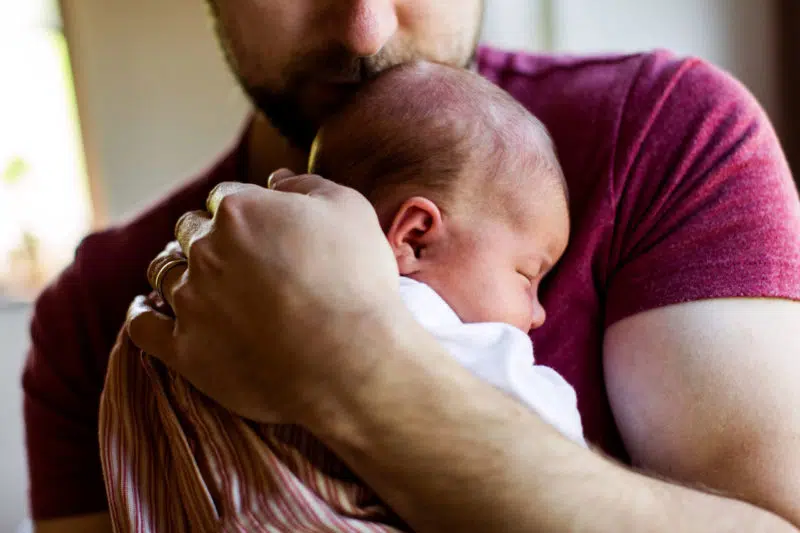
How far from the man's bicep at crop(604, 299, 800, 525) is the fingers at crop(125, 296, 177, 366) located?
0.49 metres

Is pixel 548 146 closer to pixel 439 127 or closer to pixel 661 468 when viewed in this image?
pixel 439 127

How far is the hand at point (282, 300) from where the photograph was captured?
662 millimetres

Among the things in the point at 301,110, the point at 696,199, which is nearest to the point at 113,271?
the point at 301,110

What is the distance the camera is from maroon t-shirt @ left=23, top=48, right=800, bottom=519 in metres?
0.81

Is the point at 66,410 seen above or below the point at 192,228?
below

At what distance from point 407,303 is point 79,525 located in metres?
0.77

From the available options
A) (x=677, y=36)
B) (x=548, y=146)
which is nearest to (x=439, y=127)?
(x=548, y=146)

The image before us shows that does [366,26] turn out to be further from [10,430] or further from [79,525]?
[10,430]

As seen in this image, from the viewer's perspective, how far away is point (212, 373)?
703 millimetres

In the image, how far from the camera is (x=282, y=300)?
66 centimetres

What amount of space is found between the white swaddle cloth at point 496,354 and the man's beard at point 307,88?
0.32m

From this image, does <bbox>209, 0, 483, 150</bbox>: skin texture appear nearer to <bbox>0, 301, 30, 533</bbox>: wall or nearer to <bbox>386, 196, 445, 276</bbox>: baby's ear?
<bbox>386, 196, 445, 276</bbox>: baby's ear

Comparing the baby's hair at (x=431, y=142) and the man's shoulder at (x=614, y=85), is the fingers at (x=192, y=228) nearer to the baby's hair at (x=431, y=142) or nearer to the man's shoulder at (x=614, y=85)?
the baby's hair at (x=431, y=142)

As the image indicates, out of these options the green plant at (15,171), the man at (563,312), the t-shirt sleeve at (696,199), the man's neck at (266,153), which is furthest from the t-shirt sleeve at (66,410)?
the green plant at (15,171)
